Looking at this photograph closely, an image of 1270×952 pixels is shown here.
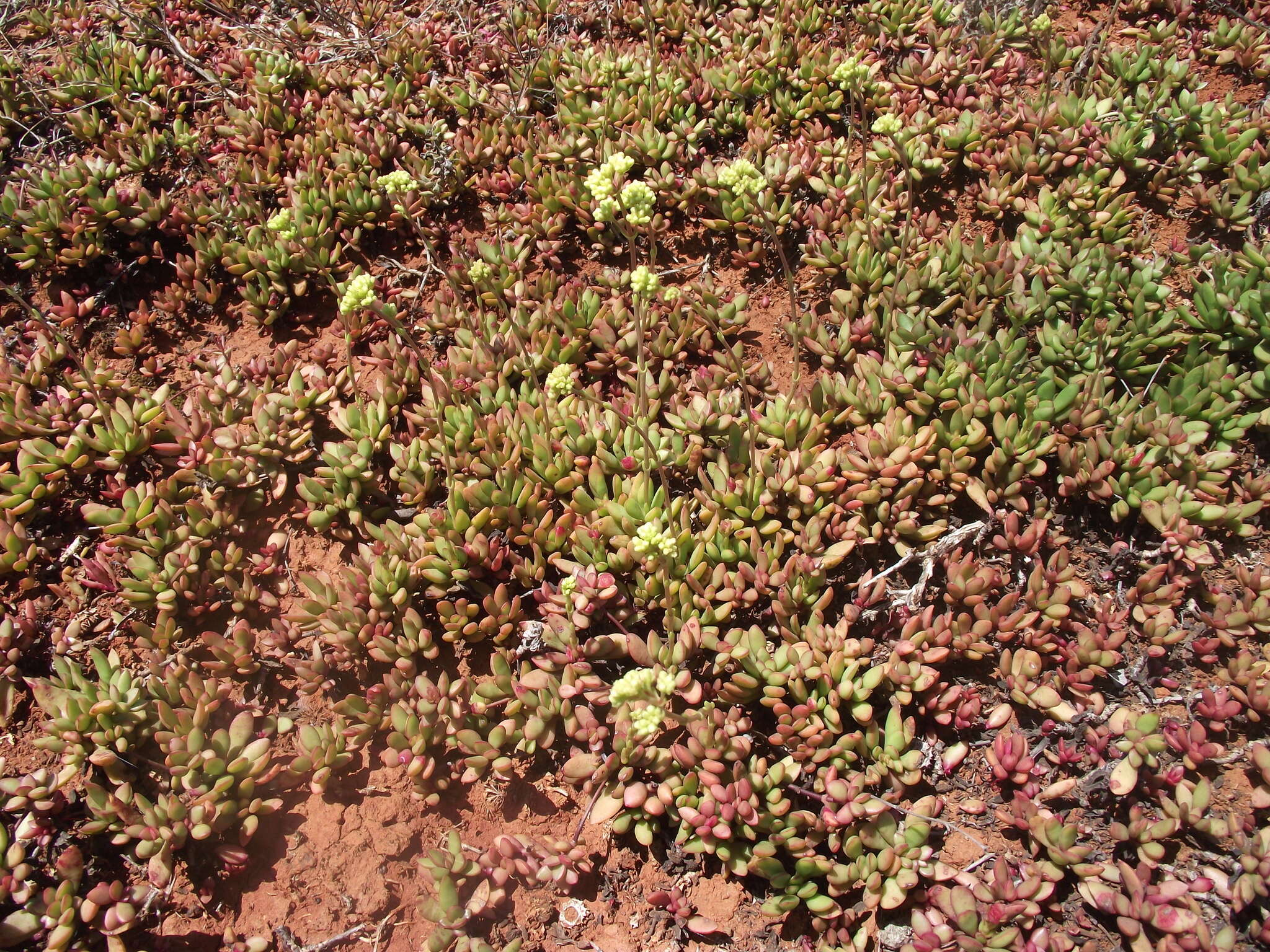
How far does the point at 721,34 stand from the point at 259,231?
9.62 feet

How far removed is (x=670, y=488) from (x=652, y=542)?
2.55ft

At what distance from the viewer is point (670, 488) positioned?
143 inches

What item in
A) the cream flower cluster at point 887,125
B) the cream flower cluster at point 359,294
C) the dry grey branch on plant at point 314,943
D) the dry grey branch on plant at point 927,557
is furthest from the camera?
the cream flower cluster at point 887,125

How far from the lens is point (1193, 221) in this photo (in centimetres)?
421

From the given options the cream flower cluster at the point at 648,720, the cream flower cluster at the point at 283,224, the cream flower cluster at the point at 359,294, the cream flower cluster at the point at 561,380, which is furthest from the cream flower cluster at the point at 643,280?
the cream flower cluster at the point at 283,224

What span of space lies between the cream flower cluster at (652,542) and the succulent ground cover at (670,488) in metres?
0.01

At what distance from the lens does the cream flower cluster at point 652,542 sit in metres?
2.85

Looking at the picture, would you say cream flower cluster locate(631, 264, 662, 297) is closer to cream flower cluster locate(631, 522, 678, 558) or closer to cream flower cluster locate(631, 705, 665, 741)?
cream flower cluster locate(631, 522, 678, 558)

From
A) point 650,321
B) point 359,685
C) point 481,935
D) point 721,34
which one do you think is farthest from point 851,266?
point 481,935

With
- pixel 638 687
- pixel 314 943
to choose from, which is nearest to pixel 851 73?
pixel 638 687

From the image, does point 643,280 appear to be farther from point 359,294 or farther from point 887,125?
point 887,125

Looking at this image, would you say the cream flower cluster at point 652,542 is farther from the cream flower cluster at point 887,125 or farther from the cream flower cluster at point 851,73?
the cream flower cluster at point 851,73

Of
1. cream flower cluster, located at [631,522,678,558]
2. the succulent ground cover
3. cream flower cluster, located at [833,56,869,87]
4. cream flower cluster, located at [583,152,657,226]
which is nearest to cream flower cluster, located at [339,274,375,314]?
the succulent ground cover

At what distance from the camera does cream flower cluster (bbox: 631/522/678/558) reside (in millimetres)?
2846
